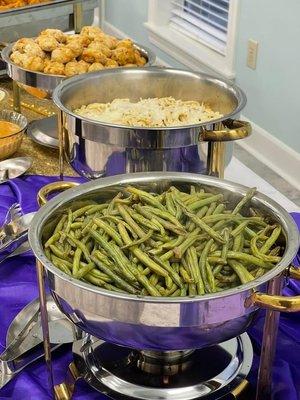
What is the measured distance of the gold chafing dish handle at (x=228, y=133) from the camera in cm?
108

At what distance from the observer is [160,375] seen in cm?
83

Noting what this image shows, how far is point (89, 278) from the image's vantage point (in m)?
0.75

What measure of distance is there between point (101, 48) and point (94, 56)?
39 mm

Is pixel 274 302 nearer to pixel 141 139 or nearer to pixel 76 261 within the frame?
pixel 76 261

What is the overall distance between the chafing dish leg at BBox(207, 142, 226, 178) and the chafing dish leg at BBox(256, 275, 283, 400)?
17.6 inches

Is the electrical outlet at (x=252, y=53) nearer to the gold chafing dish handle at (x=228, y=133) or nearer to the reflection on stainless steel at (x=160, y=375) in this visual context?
the gold chafing dish handle at (x=228, y=133)

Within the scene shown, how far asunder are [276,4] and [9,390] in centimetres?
210

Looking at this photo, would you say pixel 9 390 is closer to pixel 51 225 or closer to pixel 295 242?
pixel 51 225

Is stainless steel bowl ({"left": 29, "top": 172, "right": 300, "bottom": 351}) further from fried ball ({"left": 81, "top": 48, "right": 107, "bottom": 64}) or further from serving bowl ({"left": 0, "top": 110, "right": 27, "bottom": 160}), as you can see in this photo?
fried ball ({"left": 81, "top": 48, "right": 107, "bottom": 64})

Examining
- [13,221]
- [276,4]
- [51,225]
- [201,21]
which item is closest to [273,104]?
[276,4]

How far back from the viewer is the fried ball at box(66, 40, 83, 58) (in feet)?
5.14

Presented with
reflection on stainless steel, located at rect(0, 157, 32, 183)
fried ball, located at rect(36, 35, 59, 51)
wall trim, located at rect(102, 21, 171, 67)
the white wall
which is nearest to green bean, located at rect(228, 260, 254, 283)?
reflection on stainless steel, located at rect(0, 157, 32, 183)

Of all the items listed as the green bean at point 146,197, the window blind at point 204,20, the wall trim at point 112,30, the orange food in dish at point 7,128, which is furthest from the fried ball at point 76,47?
the wall trim at point 112,30

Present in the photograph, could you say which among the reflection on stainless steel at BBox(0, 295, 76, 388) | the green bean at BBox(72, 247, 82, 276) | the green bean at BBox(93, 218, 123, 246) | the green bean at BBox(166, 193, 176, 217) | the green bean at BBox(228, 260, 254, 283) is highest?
the green bean at BBox(93, 218, 123, 246)
